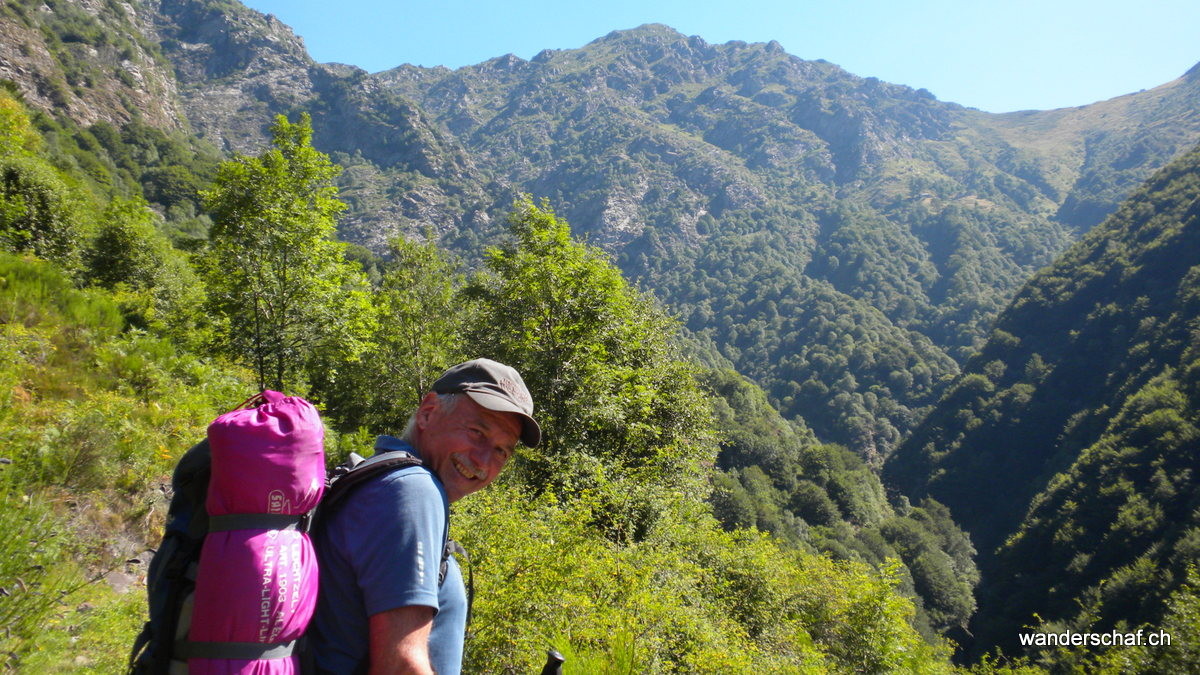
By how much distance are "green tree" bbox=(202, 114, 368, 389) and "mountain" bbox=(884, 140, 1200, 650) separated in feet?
124

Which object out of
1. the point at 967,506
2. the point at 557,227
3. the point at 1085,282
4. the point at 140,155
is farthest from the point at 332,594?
the point at 1085,282

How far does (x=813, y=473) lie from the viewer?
3039 inches

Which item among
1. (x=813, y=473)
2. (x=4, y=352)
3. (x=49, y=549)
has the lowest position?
(x=813, y=473)

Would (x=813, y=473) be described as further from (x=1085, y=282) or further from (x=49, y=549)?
(x=49, y=549)

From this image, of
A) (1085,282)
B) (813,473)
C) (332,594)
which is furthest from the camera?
(1085,282)

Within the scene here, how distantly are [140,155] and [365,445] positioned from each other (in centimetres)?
8680

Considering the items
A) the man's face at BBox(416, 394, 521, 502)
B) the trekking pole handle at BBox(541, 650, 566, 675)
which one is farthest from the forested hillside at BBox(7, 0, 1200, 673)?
the man's face at BBox(416, 394, 521, 502)

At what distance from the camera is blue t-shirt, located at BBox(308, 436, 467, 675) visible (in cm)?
138

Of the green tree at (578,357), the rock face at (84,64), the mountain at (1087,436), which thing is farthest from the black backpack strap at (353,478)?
the rock face at (84,64)

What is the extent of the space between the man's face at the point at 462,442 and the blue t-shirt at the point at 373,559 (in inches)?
8.0

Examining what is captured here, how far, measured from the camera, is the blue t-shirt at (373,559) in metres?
1.38

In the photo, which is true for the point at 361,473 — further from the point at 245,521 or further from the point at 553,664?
the point at 553,664

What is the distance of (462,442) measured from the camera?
1755mm

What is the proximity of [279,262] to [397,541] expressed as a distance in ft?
35.7
